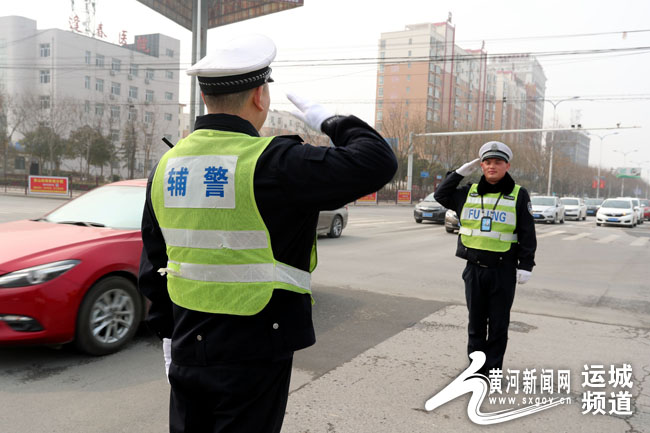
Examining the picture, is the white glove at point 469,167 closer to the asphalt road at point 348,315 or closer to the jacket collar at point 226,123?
the asphalt road at point 348,315

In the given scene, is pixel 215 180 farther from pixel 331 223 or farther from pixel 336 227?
pixel 336 227

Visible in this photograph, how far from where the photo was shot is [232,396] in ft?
5.23

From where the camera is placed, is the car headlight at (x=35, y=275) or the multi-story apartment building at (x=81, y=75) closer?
the car headlight at (x=35, y=275)

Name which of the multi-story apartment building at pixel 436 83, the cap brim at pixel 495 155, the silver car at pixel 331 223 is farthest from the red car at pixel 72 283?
the multi-story apartment building at pixel 436 83

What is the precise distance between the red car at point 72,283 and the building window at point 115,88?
70.5 metres

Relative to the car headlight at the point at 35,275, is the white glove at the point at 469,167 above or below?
above

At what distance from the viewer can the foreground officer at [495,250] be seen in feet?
12.8

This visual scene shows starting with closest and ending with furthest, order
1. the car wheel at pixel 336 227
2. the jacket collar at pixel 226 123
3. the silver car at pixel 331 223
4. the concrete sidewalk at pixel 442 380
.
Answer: the jacket collar at pixel 226 123 < the concrete sidewalk at pixel 442 380 < the silver car at pixel 331 223 < the car wheel at pixel 336 227

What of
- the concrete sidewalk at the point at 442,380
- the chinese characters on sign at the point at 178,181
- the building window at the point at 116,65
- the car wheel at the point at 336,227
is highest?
the building window at the point at 116,65

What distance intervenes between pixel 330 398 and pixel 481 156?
2.20m

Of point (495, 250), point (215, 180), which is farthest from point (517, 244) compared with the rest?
point (215, 180)

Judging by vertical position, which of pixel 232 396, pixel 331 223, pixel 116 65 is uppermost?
pixel 116 65

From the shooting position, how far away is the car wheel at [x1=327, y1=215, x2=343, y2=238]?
14664mm

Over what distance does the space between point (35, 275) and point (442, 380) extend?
3340 mm
